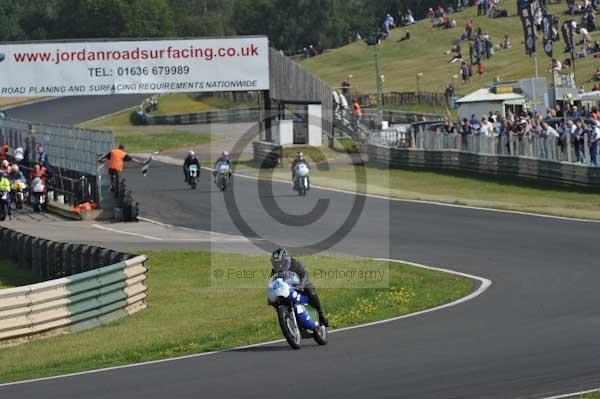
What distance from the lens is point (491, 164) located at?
126 ft

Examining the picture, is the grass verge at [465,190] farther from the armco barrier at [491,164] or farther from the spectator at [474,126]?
the spectator at [474,126]

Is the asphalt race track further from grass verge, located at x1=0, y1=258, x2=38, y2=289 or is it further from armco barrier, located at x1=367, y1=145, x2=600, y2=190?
armco barrier, located at x1=367, y1=145, x2=600, y2=190

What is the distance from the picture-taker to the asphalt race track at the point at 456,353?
37.0 ft

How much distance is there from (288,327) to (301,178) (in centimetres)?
2181

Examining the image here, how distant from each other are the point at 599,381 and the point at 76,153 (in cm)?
2784

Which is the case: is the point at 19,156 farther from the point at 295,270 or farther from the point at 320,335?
the point at 320,335

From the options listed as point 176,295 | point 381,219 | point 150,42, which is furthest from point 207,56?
point 176,295

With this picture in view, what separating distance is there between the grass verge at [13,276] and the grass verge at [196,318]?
2478mm

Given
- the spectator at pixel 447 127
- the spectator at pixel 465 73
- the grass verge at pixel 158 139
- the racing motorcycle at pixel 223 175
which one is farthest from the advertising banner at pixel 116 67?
the spectator at pixel 465 73

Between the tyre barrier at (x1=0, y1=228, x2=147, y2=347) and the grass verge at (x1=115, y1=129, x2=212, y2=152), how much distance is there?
A: 38.3 meters

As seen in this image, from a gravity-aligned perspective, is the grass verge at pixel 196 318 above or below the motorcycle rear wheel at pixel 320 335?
below

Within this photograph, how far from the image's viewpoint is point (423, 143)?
4378 centimetres

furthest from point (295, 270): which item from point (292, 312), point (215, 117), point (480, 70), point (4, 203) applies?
point (480, 70)

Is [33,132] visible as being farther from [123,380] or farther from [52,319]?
[123,380]
